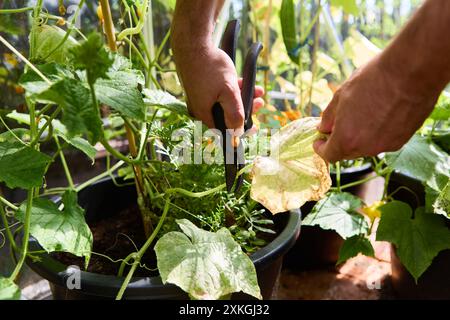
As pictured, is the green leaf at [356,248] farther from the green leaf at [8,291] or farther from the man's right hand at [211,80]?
the green leaf at [8,291]

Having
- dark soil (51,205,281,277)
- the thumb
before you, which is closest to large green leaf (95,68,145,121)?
the thumb

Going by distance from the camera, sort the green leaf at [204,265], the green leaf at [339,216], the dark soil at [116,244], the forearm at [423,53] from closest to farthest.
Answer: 1. the forearm at [423,53]
2. the green leaf at [204,265]
3. the dark soil at [116,244]
4. the green leaf at [339,216]

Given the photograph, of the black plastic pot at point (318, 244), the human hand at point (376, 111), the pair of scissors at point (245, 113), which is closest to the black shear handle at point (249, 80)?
the pair of scissors at point (245, 113)

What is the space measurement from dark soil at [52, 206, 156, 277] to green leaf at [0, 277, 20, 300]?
0.50 ft

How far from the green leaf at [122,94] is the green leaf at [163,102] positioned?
9cm

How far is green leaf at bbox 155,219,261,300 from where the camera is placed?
0.45 m

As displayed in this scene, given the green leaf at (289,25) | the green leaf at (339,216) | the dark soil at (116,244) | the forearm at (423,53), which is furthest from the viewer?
the green leaf at (289,25)

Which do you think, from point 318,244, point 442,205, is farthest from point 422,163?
point 318,244

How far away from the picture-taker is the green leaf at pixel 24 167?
45cm

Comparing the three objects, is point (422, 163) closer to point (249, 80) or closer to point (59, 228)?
point (249, 80)

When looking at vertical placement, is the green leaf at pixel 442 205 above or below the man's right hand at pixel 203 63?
below

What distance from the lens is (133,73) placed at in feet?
1.52

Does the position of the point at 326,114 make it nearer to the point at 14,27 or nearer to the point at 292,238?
the point at 292,238

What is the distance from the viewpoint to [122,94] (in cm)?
41
